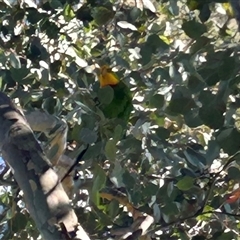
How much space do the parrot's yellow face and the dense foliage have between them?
0.06 feet

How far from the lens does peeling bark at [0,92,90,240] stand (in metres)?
0.74

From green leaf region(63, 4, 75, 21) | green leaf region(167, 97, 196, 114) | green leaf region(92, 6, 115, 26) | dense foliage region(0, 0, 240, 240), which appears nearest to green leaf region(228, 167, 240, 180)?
dense foliage region(0, 0, 240, 240)

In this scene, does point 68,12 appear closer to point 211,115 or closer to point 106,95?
point 106,95

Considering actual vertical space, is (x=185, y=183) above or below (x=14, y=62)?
below

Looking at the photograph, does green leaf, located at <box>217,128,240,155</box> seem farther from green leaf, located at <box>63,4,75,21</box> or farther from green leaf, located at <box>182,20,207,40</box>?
green leaf, located at <box>63,4,75,21</box>

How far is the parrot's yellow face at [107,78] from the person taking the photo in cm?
99

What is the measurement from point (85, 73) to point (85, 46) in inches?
Answer: 17.4

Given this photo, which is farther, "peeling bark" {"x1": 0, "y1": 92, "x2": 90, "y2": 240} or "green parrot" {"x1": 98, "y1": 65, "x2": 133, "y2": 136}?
"green parrot" {"x1": 98, "y1": 65, "x2": 133, "y2": 136}

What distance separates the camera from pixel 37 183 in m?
0.77

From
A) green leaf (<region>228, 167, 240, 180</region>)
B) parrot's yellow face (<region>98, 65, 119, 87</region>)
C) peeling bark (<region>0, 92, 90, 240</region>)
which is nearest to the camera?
peeling bark (<region>0, 92, 90, 240</region>)

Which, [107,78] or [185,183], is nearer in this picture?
[185,183]

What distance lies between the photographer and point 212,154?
832mm

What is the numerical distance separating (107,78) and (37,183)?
287 millimetres

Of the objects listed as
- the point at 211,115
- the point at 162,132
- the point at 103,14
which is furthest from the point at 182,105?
the point at 103,14
